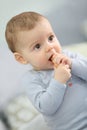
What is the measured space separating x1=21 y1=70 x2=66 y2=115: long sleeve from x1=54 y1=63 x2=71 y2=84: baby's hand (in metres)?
0.01

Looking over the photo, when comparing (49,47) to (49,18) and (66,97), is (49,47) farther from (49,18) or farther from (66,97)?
(49,18)

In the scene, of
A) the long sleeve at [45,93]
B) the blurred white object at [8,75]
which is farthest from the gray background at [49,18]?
A: the long sleeve at [45,93]

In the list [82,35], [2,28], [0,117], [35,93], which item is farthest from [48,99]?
[82,35]

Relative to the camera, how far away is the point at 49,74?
3.02 ft

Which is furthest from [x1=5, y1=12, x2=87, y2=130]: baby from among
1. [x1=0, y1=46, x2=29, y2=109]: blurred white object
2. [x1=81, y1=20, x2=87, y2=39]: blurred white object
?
[x1=81, y1=20, x2=87, y2=39]: blurred white object

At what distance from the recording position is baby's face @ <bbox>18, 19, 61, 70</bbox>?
35.0 inches

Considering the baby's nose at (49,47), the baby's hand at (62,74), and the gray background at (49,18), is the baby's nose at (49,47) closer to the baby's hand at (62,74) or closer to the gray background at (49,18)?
the baby's hand at (62,74)

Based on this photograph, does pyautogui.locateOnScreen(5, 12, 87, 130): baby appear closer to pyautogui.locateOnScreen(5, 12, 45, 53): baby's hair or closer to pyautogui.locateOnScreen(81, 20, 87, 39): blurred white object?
pyautogui.locateOnScreen(5, 12, 45, 53): baby's hair

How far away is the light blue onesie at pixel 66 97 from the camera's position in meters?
0.89

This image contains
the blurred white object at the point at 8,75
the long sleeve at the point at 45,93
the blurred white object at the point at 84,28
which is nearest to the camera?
the long sleeve at the point at 45,93

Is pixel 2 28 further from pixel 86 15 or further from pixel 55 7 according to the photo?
pixel 86 15

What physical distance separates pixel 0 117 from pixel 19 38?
1.19 feet

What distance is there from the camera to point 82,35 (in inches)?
59.0

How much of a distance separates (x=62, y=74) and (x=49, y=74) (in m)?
0.07
